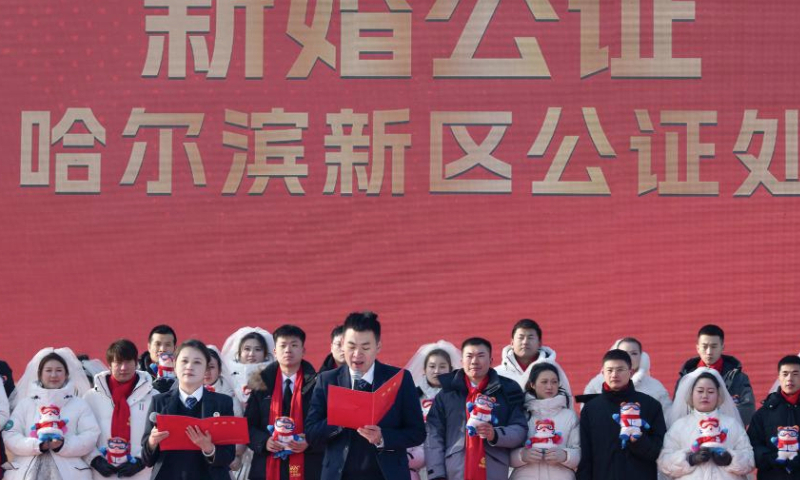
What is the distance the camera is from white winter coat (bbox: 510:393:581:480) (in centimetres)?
502

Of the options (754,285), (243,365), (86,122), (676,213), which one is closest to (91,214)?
(86,122)

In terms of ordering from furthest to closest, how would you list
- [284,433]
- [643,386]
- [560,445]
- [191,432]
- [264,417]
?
1. [643,386]
2. [560,445]
3. [264,417]
4. [284,433]
5. [191,432]

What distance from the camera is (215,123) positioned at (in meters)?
7.26

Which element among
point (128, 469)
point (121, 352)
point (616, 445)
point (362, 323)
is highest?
point (362, 323)

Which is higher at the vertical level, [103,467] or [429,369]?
[429,369]

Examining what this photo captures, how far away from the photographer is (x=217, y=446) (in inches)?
174

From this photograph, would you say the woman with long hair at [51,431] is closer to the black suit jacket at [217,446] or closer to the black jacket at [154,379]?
the black jacket at [154,379]

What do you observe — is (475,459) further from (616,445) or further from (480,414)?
(616,445)

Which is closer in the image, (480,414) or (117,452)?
(480,414)

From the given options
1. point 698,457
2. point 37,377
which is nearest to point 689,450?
point 698,457

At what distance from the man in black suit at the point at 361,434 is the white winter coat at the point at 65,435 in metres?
1.18

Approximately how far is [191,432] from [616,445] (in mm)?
1661

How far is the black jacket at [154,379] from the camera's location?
5293mm

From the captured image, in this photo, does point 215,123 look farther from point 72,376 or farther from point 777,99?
point 777,99
